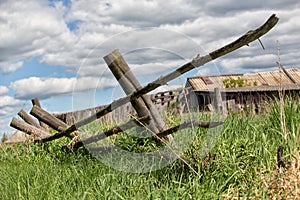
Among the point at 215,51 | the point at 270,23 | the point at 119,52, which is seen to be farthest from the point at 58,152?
the point at 270,23

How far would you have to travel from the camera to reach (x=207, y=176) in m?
4.59

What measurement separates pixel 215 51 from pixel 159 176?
147cm

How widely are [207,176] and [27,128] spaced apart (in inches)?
203

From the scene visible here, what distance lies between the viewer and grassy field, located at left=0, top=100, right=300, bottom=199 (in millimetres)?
4285

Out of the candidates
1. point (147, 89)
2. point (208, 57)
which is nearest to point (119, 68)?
point (147, 89)

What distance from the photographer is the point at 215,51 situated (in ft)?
14.9

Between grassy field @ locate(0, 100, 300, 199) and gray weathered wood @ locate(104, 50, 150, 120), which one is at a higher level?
gray weathered wood @ locate(104, 50, 150, 120)

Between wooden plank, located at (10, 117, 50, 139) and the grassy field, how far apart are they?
8.16ft

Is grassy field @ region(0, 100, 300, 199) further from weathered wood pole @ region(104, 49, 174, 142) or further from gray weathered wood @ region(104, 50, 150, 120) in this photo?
→ gray weathered wood @ region(104, 50, 150, 120)

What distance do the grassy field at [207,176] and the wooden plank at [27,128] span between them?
2.49 m

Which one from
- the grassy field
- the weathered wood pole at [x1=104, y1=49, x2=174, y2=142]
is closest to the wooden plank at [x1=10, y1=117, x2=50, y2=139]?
the grassy field

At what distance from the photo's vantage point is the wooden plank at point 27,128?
842 centimetres

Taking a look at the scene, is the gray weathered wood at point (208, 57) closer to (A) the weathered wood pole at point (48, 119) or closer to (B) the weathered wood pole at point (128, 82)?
(B) the weathered wood pole at point (128, 82)

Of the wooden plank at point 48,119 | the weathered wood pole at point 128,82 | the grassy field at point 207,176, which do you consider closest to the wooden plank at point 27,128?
the wooden plank at point 48,119
